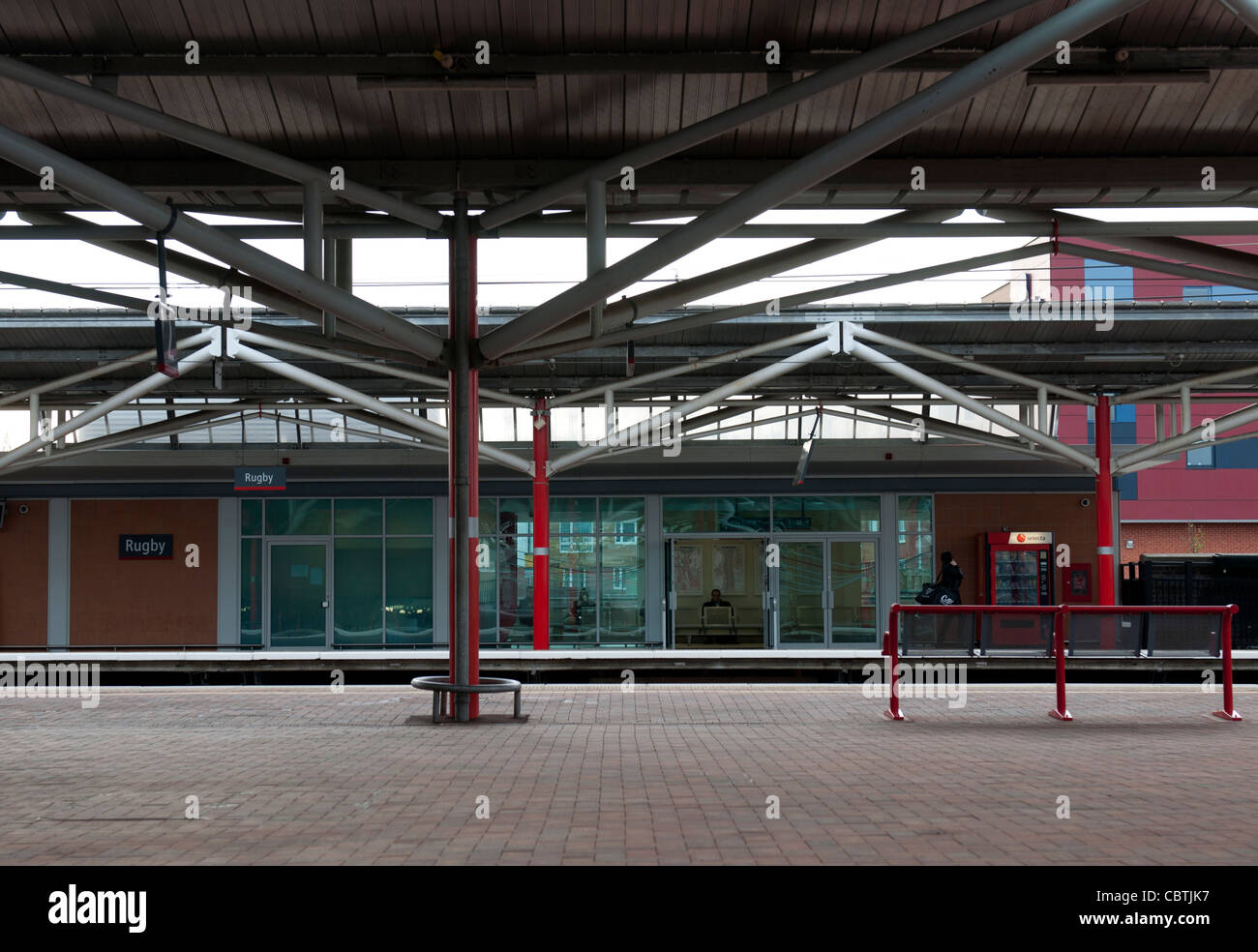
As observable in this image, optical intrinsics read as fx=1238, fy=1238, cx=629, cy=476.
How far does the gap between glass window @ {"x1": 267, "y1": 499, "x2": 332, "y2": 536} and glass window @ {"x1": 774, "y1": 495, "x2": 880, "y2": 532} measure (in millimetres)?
10462

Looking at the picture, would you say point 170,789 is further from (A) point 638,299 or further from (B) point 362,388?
(B) point 362,388

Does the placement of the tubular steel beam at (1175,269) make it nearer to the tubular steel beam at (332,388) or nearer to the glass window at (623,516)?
the tubular steel beam at (332,388)

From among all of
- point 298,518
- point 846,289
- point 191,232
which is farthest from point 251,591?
point 191,232

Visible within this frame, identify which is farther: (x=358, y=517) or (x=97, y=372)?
(x=358, y=517)

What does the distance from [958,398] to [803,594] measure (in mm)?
8747

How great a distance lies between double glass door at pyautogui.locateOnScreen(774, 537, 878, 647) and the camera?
2864 centimetres

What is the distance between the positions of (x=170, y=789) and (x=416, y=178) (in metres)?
5.89

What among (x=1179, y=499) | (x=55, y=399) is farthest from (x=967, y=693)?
(x=1179, y=499)

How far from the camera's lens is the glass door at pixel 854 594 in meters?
28.6

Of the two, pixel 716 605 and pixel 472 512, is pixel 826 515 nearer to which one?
pixel 716 605

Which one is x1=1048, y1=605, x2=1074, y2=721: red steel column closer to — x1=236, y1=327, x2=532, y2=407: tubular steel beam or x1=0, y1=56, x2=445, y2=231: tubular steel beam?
x1=0, y1=56, x2=445, y2=231: tubular steel beam

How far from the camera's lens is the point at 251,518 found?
28.8 metres

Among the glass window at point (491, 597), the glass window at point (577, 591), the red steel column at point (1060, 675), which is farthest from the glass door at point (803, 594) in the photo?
the red steel column at point (1060, 675)

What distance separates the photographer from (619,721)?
1210cm
